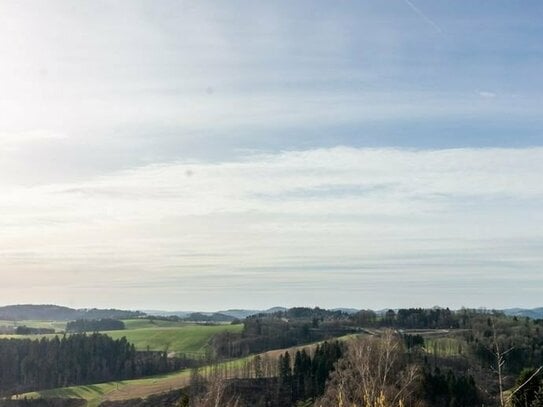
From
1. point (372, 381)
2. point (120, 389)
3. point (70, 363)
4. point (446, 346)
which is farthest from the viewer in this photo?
point (70, 363)

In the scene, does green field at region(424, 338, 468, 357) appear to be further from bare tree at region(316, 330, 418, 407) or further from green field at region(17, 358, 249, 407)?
bare tree at region(316, 330, 418, 407)

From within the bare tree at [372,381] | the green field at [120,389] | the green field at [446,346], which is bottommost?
the green field at [120,389]

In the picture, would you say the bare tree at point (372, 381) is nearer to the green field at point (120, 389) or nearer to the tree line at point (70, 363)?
the green field at point (120, 389)

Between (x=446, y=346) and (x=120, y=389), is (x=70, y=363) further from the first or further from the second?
(x=446, y=346)

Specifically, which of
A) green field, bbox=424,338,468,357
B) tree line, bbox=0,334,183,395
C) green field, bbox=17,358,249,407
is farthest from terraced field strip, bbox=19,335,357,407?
green field, bbox=424,338,468,357

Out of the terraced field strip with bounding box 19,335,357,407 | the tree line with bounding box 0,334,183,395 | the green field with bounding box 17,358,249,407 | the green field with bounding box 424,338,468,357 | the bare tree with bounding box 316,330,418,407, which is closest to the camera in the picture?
the bare tree with bounding box 316,330,418,407

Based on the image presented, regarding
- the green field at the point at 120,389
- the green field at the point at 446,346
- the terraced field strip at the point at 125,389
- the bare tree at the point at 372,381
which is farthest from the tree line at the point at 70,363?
the bare tree at the point at 372,381

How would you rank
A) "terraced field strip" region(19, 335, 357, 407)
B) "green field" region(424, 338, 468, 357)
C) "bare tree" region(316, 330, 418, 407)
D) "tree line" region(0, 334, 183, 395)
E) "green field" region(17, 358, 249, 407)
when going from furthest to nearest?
"tree line" region(0, 334, 183, 395), "green field" region(424, 338, 468, 357), "green field" region(17, 358, 249, 407), "terraced field strip" region(19, 335, 357, 407), "bare tree" region(316, 330, 418, 407)

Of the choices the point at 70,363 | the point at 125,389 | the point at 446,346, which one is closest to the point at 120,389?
the point at 125,389

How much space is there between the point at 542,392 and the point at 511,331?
368ft

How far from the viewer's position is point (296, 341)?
18362cm

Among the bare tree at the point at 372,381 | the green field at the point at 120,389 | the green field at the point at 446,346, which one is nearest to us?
the bare tree at the point at 372,381

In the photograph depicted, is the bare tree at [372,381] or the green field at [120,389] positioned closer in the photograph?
the bare tree at [372,381]

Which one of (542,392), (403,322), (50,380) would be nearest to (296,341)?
(403,322)
